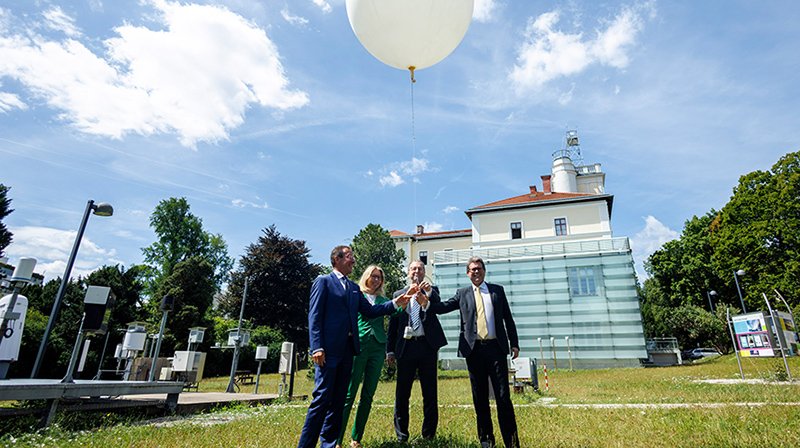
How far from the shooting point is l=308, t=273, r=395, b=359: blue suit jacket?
350 centimetres

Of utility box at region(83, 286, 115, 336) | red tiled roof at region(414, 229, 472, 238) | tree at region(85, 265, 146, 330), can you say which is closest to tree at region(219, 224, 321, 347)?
tree at region(85, 265, 146, 330)

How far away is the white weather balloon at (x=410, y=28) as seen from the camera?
5.39m

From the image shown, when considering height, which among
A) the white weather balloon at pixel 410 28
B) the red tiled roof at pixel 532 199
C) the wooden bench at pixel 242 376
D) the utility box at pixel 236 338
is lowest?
the wooden bench at pixel 242 376

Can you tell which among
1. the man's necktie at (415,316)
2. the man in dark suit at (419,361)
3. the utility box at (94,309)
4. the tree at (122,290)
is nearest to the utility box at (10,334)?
the utility box at (94,309)

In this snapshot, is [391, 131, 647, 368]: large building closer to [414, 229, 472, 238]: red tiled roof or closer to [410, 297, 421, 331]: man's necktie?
[414, 229, 472, 238]: red tiled roof

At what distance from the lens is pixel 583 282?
2933cm

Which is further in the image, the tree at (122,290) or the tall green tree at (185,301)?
the tall green tree at (185,301)

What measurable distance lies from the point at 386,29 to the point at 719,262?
35765 millimetres

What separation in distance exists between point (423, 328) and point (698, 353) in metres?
46.2

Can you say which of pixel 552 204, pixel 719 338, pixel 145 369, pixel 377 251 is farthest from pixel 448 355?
pixel 719 338

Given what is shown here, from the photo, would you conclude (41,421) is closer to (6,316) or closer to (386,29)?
(6,316)

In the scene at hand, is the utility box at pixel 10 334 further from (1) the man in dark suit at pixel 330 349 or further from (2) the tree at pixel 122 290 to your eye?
(2) the tree at pixel 122 290

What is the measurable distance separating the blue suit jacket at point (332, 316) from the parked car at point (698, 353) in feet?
145

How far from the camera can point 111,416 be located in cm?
622
